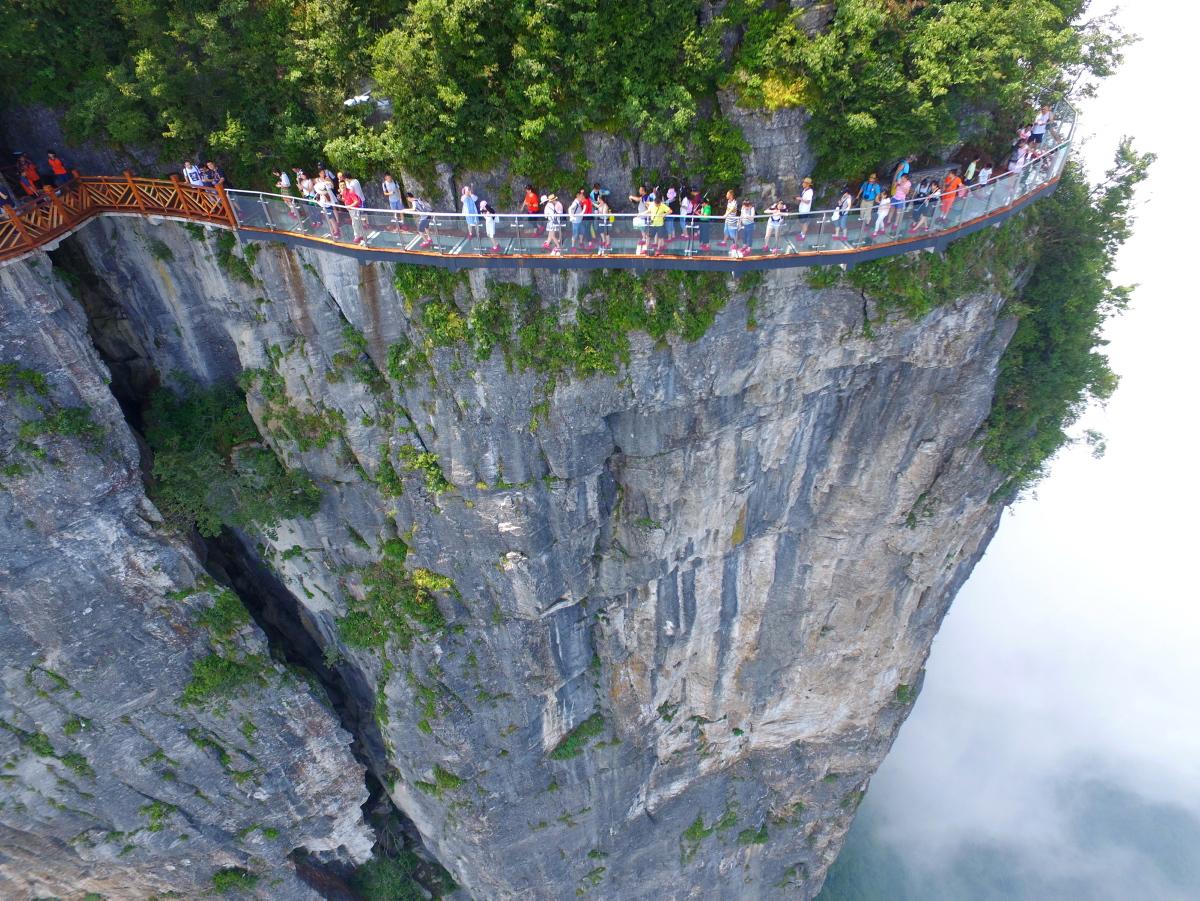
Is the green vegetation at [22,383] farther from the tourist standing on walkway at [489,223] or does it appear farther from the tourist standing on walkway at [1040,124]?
the tourist standing on walkway at [1040,124]

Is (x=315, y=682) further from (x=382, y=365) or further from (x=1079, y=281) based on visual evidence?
(x=1079, y=281)

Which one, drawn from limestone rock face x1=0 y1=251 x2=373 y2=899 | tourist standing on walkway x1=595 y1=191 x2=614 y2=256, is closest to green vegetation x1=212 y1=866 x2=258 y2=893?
limestone rock face x1=0 y1=251 x2=373 y2=899

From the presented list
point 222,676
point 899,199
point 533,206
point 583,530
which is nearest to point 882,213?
point 899,199

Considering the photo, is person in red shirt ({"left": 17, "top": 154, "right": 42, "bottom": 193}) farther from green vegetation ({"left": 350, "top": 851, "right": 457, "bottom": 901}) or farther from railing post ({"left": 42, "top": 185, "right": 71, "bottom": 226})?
green vegetation ({"left": 350, "top": 851, "right": 457, "bottom": 901})

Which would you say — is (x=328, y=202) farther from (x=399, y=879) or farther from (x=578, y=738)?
(x=399, y=879)

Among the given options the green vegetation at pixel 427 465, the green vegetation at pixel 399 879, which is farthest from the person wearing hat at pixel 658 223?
the green vegetation at pixel 399 879

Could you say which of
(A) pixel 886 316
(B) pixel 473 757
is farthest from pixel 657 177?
(B) pixel 473 757
